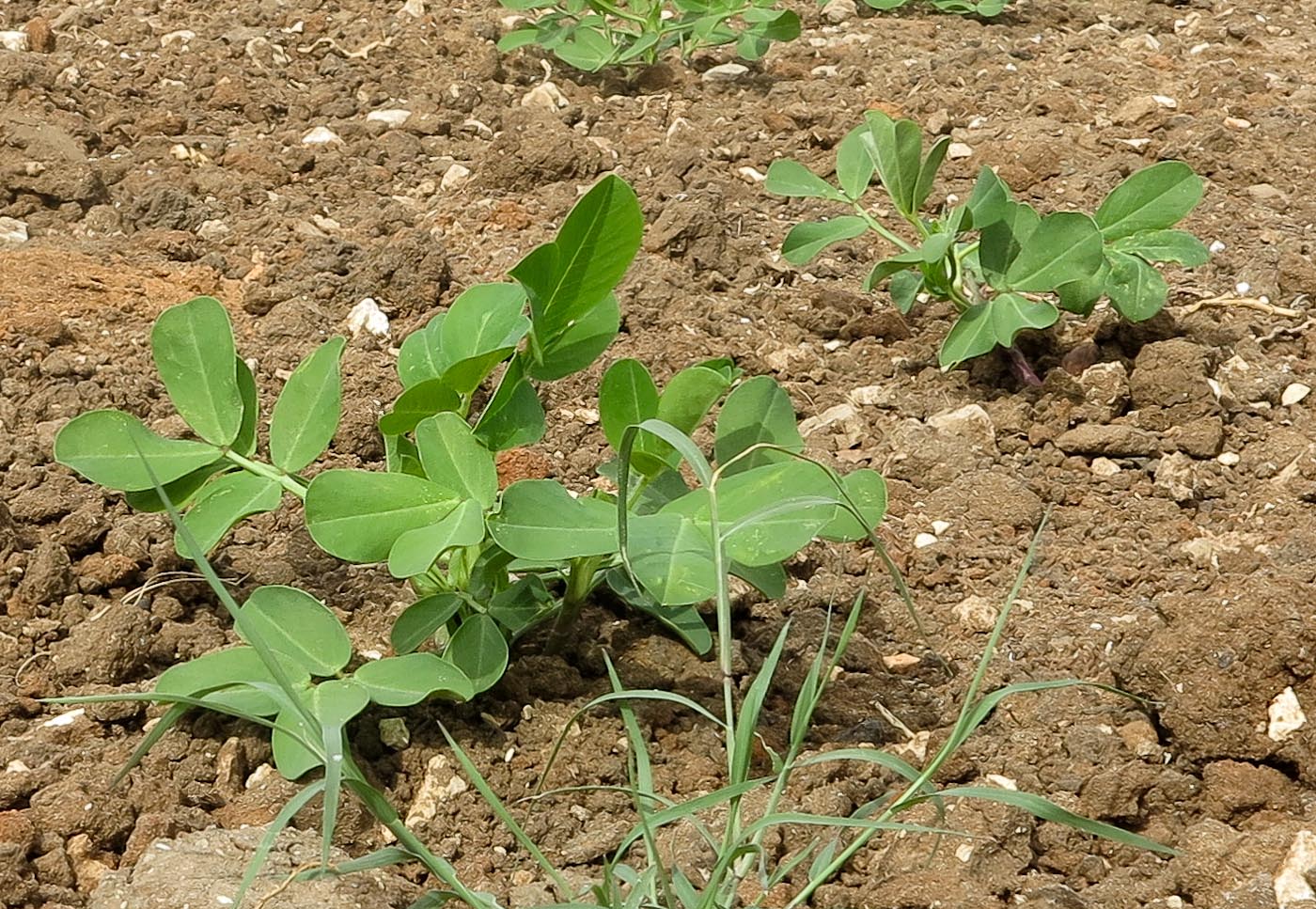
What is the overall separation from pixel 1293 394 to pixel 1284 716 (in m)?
0.81

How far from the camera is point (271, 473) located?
1.68 metres

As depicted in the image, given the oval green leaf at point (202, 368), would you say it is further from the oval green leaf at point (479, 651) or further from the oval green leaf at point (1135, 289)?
the oval green leaf at point (1135, 289)

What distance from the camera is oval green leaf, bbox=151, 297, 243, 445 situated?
1.70 metres

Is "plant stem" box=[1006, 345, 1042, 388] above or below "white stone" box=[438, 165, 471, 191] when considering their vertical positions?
below

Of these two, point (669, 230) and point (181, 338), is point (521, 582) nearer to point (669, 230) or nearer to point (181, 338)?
point (181, 338)

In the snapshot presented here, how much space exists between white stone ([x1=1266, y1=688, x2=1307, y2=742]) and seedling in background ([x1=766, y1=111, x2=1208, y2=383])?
28.4 inches

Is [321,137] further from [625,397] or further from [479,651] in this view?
[479,651]

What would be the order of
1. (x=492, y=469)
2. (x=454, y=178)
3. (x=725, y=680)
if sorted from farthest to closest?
(x=454, y=178), (x=492, y=469), (x=725, y=680)

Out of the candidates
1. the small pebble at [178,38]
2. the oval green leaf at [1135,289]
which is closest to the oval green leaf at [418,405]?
the oval green leaf at [1135,289]

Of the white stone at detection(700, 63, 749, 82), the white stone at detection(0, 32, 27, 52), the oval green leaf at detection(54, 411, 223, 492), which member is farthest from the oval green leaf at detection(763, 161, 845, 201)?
the white stone at detection(0, 32, 27, 52)

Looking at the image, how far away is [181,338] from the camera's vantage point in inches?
67.4

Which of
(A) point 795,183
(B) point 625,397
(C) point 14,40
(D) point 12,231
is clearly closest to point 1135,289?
(A) point 795,183

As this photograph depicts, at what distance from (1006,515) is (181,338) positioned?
45.0 inches

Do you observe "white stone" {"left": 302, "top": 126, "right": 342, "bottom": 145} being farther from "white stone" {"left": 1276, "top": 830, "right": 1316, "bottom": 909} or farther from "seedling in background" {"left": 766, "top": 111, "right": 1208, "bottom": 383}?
"white stone" {"left": 1276, "top": 830, "right": 1316, "bottom": 909}
